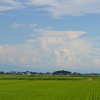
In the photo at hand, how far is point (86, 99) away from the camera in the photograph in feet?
77.0

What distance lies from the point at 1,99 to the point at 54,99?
531 cm

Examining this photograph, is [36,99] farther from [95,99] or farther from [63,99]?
[95,99]

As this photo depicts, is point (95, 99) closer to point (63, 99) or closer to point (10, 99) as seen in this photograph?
point (63, 99)

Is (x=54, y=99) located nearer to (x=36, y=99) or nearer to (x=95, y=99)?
(x=36, y=99)

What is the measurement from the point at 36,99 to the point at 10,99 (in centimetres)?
261

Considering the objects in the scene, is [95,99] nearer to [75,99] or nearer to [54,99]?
[75,99]

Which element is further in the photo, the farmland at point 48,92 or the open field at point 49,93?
the farmland at point 48,92

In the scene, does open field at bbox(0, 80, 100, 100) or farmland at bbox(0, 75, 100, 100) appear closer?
open field at bbox(0, 80, 100, 100)

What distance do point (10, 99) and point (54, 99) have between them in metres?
4.42

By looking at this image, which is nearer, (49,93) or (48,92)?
(49,93)

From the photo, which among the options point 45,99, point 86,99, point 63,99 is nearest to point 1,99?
point 45,99

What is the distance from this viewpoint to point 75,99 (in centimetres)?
2353

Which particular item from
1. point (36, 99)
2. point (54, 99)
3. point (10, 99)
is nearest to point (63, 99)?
point (54, 99)

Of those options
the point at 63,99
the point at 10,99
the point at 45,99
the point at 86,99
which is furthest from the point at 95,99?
the point at 10,99
